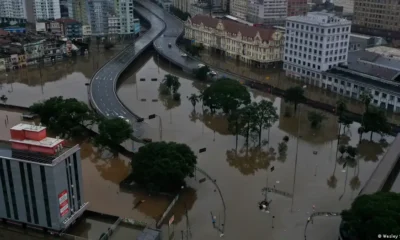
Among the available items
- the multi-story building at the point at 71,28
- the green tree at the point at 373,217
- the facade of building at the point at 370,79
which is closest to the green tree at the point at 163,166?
the green tree at the point at 373,217

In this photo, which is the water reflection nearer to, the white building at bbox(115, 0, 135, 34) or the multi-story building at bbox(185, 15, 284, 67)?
the multi-story building at bbox(185, 15, 284, 67)

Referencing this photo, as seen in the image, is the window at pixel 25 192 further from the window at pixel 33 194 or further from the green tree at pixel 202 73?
the green tree at pixel 202 73

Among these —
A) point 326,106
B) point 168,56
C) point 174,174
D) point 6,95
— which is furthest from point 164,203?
point 168,56

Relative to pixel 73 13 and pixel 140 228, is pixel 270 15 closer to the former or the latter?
pixel 73 13

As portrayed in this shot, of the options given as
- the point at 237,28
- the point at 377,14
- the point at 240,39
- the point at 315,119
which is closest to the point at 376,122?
the point at 315,119

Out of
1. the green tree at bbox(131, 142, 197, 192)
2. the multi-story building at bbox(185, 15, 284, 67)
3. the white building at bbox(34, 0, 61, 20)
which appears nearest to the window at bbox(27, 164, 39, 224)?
the green tree at bbox(131, 142, 197, 192)
